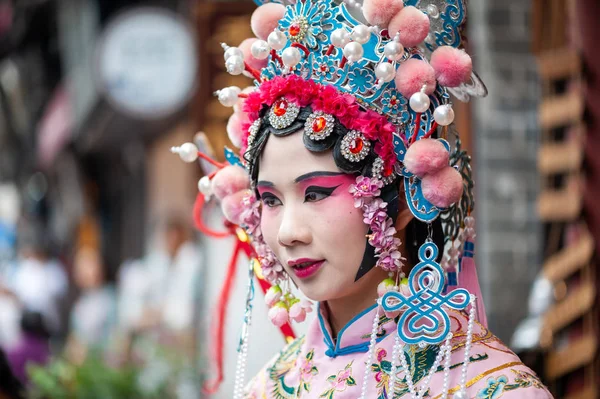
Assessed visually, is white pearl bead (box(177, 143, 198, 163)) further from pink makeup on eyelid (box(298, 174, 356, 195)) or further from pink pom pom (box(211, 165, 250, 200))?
pink makeup on eyelid (box(298, 174, 356, 195))

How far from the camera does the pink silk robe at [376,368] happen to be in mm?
2396

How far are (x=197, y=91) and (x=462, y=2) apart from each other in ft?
13.3

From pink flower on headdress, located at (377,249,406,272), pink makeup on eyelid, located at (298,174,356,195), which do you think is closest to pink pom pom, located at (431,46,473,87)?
pink makeup on eyelid, located at (298,174,356,195)

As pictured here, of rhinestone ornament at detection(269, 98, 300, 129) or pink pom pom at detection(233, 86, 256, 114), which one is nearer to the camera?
rhinestone ornament at detection(269, 98, 300, 129)

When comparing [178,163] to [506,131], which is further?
[178,163]

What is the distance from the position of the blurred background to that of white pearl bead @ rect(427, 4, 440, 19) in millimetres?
274

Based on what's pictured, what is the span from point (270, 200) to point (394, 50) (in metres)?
0.51

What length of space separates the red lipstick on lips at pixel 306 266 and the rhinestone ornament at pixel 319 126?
1.00ft

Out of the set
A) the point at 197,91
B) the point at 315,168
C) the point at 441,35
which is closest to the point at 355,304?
the point at 315,168

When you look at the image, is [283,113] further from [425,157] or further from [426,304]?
[426,304]

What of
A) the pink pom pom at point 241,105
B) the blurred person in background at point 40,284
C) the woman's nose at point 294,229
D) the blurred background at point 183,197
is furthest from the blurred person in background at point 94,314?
the woman's nose at point 294,229

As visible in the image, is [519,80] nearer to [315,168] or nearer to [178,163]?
[315,168]

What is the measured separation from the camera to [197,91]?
6.58 meters

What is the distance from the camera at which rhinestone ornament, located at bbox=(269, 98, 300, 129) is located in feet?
8.48
